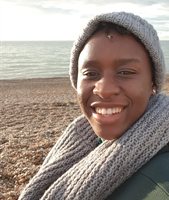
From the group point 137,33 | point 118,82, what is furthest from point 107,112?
point 137,33

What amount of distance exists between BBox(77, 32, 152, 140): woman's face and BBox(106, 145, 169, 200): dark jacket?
22 cm

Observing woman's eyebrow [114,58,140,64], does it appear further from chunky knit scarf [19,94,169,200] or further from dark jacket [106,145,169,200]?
dark jacket [106,145,169,200]

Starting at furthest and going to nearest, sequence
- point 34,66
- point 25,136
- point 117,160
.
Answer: point 34,66 < point 25,136 < point 117,160

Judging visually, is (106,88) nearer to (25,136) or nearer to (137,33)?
(137,33)

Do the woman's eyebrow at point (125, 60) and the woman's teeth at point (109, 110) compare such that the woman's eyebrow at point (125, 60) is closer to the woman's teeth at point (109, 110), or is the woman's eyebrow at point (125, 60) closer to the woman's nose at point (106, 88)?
the woman's nose at point (106, 88)

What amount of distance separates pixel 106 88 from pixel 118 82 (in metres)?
0.06

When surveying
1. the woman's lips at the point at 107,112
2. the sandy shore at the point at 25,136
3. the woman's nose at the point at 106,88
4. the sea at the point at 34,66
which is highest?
the woman's nose at the point at 106,88

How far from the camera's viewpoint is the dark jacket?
158 centimetres

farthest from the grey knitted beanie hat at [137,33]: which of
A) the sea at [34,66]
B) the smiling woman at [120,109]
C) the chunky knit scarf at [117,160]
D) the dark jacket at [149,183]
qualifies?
the sea at [34,66]

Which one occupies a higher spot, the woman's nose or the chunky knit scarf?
the woman's nose

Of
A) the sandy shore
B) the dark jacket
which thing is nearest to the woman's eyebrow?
the dark jacket

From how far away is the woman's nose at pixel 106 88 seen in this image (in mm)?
1826

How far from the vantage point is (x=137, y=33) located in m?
1.87

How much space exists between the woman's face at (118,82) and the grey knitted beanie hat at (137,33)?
0.11ft
